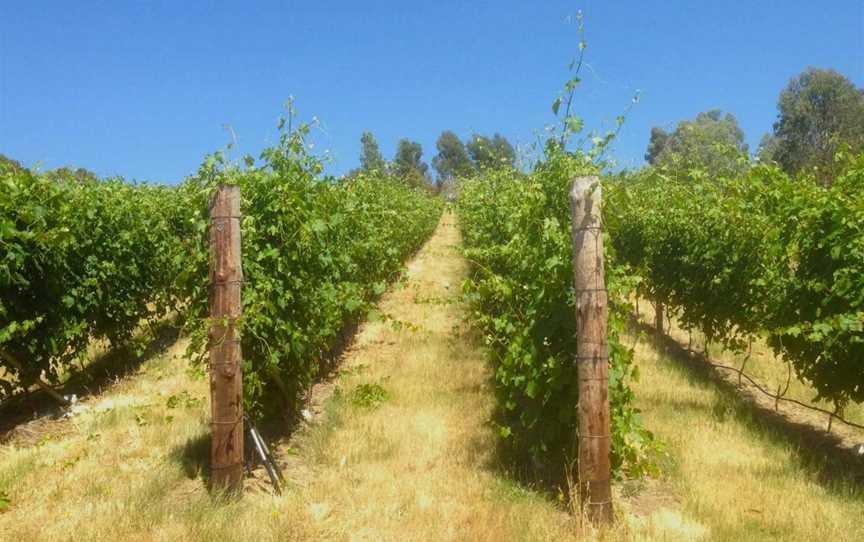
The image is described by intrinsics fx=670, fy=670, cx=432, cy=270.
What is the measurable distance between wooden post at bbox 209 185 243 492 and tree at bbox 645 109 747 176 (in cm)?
501

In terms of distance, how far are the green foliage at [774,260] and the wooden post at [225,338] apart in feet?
8.16

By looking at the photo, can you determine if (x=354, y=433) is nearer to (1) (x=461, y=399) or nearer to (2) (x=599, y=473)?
(1) (x=461, y=399)

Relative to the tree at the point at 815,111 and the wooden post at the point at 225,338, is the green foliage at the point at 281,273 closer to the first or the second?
the wooden post at the point at 225,338

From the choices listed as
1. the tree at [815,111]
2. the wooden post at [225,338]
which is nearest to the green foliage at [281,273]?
the wooden post at [225,338]

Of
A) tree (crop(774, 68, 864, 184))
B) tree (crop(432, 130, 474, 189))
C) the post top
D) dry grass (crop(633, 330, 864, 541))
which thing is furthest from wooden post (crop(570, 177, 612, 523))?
tree (crop(432, 130, 474, 189))

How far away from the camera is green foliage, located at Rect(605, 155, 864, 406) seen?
16.4ft

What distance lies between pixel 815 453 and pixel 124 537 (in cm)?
537

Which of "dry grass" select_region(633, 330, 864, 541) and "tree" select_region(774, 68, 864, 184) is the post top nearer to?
"dry grass" select_region(633, 330, 864, 541)

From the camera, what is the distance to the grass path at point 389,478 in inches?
158

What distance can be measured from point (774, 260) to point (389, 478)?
4.40 metres

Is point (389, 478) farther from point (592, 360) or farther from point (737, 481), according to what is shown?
point (737, 481)

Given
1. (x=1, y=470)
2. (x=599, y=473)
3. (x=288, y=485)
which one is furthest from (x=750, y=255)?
(x=1, y=470)

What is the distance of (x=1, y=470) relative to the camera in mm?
5055

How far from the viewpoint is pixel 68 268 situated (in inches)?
282
